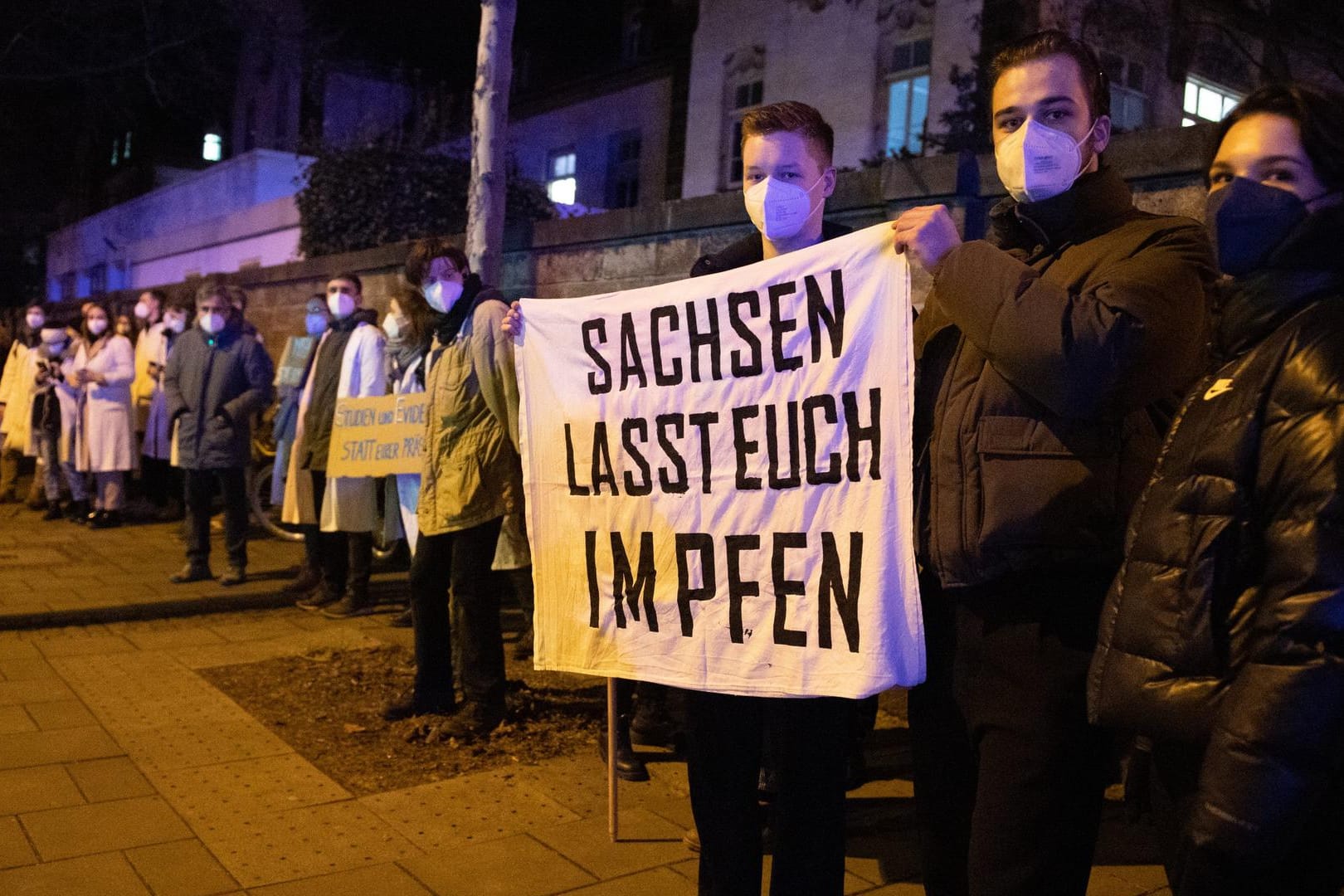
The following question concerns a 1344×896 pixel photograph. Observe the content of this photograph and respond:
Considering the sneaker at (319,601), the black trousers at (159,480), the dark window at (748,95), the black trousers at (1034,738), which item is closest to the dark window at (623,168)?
the dark window at (748,95)

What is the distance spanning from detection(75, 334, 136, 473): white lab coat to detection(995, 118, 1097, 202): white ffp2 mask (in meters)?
10.4

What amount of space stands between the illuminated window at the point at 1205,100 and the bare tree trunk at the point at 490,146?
930 cm

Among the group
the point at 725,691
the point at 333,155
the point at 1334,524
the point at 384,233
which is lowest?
the point at 725,691

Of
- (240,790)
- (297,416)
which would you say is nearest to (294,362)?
(297,416)

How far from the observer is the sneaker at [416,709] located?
17.0 feet

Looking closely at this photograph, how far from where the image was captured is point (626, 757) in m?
4.59

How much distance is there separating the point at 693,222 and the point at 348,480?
8.85ft

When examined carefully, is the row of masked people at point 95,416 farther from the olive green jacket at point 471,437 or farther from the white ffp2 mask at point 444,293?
the olive green jacket at point 471,437

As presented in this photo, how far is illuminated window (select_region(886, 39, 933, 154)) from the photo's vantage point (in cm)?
1466

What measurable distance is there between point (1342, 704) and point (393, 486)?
236 inches

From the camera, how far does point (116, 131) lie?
38562mm

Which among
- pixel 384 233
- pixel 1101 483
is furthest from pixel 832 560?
pixel 384 233

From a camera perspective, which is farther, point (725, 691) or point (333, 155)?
point (333, 155)

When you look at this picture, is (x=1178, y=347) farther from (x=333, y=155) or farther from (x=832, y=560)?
(x=333, y=155)
